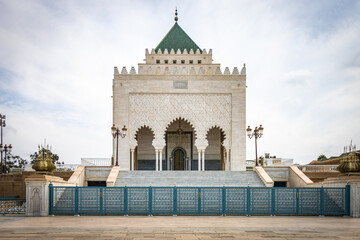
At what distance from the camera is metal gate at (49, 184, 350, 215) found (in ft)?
32.2

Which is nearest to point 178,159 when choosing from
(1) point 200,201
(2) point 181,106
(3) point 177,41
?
(2) point 181,106

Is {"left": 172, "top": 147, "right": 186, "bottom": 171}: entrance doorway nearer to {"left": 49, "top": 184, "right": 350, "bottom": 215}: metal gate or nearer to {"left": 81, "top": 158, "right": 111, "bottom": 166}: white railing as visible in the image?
{"left": 81, "top": 158, "right": 111, "bottom": 166}: white railing

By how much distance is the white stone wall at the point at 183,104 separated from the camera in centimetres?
2142

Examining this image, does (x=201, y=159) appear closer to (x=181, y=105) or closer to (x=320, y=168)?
(x=181, y=105)

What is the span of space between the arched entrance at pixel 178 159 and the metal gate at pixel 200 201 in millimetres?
13093

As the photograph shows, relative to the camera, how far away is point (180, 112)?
21.6 meters

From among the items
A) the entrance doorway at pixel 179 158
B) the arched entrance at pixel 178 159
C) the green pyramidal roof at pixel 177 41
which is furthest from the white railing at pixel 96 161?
the green pyramidal roof at pixel 177 41

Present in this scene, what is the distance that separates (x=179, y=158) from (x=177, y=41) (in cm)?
796

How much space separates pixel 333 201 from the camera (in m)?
10.0

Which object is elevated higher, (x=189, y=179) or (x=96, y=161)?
(x=96, y=161)

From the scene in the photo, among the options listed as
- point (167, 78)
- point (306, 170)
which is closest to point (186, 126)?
point (167, 78)

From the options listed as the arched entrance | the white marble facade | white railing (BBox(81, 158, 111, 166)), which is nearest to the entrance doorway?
the arched entrance

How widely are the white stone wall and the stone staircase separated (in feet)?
16.7

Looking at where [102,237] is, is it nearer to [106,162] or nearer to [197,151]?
[106,162]
